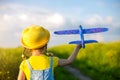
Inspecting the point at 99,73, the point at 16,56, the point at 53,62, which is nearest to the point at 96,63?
the point at 99,73

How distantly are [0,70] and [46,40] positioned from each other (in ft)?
8.65

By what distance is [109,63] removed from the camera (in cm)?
580

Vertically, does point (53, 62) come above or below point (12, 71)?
above

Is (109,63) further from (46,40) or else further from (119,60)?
(46,40)

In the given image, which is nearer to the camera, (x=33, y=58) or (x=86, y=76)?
(x=33, y=58)

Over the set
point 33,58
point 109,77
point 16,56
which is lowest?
point 109,77

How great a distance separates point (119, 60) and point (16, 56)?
4.44 ft

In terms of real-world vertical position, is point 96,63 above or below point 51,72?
below

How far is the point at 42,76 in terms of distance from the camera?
9.84 feet

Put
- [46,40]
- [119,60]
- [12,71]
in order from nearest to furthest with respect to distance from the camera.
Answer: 1. [46,40]
2. [12,71]
3. [119,60]

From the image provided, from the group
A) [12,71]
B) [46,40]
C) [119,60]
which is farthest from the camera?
[119,60]

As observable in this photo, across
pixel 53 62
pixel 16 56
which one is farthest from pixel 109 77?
pixel 53 62

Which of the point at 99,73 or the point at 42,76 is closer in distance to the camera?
the point at 42,76

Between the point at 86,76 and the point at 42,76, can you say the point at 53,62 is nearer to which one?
the point at 42,76
